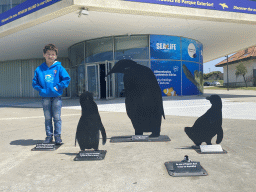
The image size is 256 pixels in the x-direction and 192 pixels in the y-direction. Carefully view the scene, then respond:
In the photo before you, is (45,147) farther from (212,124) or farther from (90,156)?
(212,124)

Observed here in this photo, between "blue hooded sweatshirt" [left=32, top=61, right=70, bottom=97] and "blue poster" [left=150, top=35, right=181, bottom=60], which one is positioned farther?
"blue poster" [left=150, top=35, right=181, bottom=60]

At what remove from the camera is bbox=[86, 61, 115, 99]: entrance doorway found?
1381 cm

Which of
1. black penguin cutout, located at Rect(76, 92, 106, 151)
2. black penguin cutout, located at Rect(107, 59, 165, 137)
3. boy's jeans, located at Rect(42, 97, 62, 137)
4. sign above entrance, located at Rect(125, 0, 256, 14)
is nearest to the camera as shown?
black penguin cutout, located at Rect(76, 92, 106, 151)

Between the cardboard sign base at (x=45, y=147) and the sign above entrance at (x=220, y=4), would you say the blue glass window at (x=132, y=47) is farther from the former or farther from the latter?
the cardboard sign base at (x=45, y=147)

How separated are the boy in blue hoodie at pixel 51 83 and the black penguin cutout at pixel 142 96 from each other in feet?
3.06

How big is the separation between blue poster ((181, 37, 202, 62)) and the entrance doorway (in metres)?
4.85

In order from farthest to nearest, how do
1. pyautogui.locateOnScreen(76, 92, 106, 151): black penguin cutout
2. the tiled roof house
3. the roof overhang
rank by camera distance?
the tiled roof house → the roof overhang → pyautogui.locateOnScreen(76, 92, 106, 151): black penguin cutout

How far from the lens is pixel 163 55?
1396 cm

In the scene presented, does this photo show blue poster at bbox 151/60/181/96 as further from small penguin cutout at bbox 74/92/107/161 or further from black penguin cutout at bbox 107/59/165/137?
small penguin cutout at bbox 74/92/107/161

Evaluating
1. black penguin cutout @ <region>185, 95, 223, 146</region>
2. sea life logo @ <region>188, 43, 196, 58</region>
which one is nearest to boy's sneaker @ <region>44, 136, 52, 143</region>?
black penguin cutout @ <region>185, 95, 223, 146</region>

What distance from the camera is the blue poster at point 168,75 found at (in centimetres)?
1381

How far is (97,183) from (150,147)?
141 cm

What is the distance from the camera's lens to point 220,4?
1134 cm

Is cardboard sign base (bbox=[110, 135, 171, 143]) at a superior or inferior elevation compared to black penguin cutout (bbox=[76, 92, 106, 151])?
inferior
